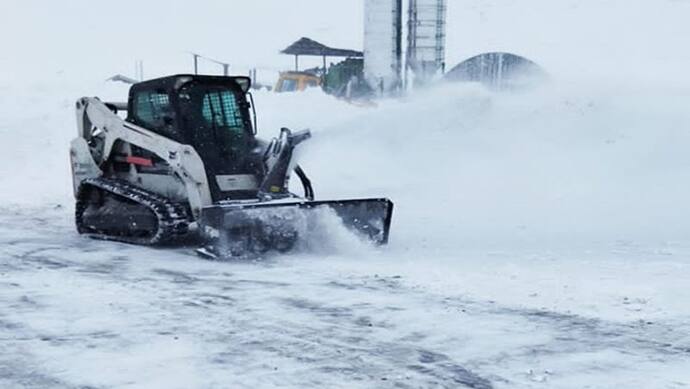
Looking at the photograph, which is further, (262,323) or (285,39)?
(285,39)

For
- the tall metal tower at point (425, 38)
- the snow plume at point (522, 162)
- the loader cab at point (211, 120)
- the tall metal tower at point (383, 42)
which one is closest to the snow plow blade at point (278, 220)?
the loader cab at point (211, 120)

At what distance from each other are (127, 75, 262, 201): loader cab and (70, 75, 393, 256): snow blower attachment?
1 cm

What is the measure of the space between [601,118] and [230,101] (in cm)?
929

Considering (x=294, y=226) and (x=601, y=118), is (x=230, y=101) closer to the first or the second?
(x=294, y=226)

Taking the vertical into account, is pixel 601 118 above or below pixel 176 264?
above

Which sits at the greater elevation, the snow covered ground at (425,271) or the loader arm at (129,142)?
the loader arm at (129,142)

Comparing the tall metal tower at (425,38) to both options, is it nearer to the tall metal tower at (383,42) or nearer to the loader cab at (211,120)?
the tall metal tower at (383,42)

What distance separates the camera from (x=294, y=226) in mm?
9227

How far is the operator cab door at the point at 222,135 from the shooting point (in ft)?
32.4

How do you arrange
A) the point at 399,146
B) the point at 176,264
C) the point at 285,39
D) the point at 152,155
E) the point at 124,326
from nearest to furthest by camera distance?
1. the point at 124,326
2. the point at 176,264
3. the point at 152,155
4. the point at 399,146
5. the point at 285,39

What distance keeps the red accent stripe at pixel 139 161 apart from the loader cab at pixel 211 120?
38 centimetres

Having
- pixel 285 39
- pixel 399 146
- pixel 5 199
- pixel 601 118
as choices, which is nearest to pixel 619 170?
pixel 601 118

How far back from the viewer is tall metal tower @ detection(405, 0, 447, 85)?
2597 cm

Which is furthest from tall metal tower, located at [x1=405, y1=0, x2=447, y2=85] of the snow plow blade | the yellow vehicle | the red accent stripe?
the snow plow blade
